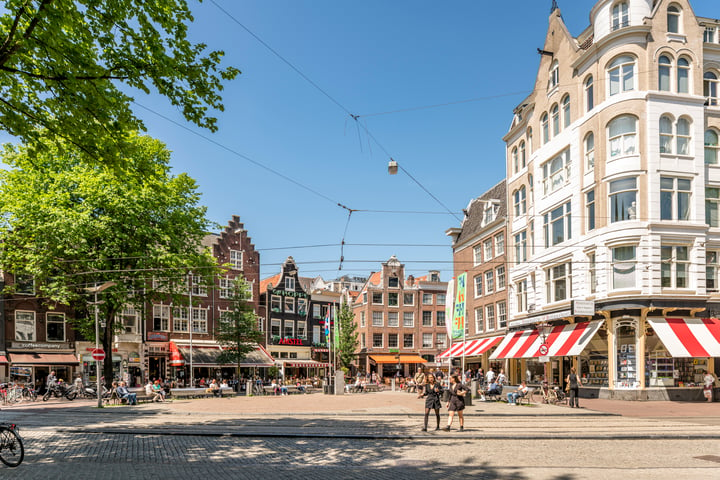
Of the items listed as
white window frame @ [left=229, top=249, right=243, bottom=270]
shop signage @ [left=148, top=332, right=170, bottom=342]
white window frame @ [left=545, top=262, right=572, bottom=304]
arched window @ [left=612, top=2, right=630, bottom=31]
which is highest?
arched window @ [left=612, top=2, right=630, bottom=31]

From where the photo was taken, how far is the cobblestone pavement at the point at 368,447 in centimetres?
1102

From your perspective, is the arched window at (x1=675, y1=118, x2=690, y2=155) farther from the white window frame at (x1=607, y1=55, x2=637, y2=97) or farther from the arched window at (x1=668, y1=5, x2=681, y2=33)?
the arched window at (x1=668, y1=5, x2=681, y2=33)

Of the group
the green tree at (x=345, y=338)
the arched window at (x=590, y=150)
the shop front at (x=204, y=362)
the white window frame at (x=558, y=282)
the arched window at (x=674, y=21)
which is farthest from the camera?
the green tree at (x=345, y=338)

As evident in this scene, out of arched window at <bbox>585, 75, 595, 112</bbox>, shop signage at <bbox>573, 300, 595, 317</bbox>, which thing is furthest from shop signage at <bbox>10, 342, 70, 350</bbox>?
arched window at <bbox>585, 75, 595, 112</bbox>

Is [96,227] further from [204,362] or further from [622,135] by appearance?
[622,135]

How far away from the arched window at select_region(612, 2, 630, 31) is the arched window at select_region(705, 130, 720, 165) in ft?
22.6

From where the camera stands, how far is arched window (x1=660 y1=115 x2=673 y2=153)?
29375 millimetres

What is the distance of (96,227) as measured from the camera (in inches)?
1198

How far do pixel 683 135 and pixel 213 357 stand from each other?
40.2m

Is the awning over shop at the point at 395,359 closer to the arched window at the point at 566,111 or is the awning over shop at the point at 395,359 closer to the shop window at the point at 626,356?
the arched window at the point at 566,111

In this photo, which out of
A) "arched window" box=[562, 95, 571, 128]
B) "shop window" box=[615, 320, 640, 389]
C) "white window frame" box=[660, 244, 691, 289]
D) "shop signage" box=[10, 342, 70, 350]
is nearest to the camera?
"white window frame" box=[660, 244, 691, 289]

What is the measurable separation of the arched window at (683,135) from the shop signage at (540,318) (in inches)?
383

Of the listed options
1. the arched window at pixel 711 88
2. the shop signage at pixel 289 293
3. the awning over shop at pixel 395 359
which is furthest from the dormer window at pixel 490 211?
the awning over shop at pixel 395 359

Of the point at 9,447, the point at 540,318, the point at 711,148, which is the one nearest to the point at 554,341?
the point at 540,318
